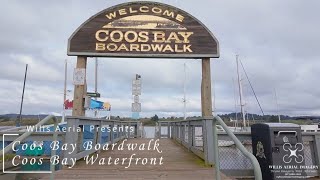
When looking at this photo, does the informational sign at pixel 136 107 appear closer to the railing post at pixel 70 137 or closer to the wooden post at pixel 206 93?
the wooden post at pixel 206 93

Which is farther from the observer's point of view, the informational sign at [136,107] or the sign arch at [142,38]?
the informational sign at [136,107]

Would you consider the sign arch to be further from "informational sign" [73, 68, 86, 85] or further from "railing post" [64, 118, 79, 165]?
"railing post" [64, 118, 79, 165]

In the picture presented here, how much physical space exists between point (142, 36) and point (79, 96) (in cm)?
246

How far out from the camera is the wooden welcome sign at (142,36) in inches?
322

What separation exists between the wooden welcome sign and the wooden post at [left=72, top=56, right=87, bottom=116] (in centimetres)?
23

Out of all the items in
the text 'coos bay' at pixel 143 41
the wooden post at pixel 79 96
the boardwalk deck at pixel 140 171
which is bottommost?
the boardwalk deck at pixel 140 171

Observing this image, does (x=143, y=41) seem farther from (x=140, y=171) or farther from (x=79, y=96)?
(x=140, y=171)

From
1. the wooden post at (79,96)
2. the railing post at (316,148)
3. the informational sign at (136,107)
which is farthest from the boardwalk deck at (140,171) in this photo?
the informational sign at (136,107)

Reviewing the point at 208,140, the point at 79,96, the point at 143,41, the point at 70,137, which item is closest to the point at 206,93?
the point at 208,140

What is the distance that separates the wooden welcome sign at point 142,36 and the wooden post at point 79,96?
226 mm

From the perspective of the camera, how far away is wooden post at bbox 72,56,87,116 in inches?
309

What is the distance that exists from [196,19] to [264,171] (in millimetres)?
4749

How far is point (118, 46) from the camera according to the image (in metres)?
8.27

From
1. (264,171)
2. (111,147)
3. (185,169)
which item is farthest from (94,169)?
(111,147)
